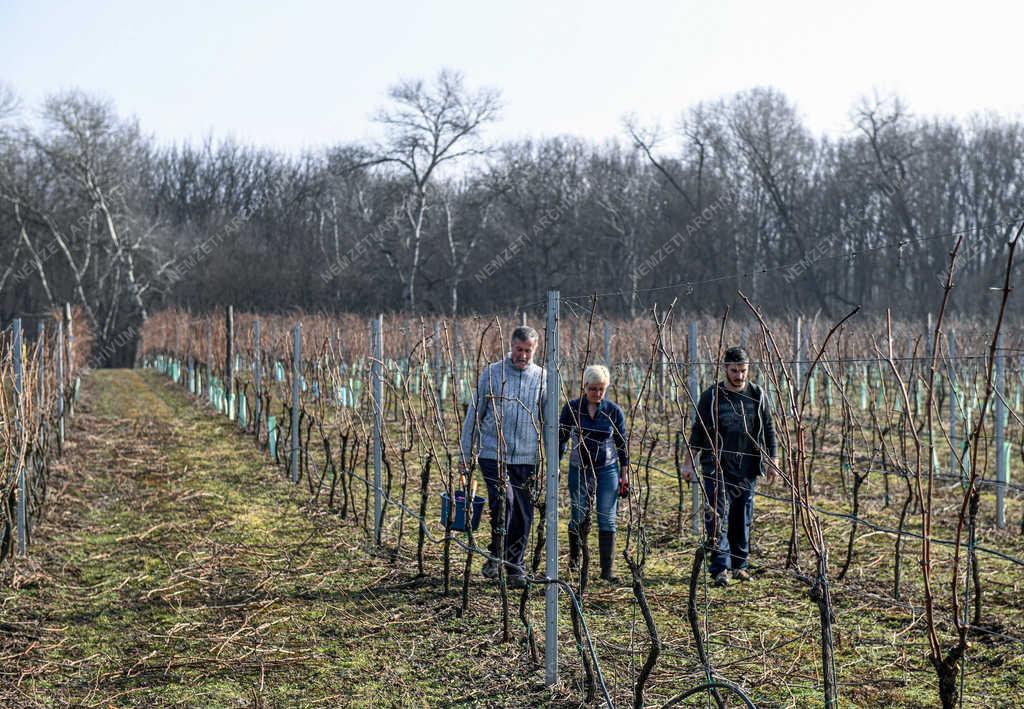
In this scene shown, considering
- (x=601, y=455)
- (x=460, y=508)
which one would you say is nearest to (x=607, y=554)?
(x=601, y=455)

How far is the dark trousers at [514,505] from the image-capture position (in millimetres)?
4461

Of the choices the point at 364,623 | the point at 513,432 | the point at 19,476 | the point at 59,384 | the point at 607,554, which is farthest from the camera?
the point at 59,384

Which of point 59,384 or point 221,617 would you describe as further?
point 59,384

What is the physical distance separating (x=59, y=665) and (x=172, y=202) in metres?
45.7

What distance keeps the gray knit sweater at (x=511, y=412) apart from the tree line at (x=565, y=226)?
2587 cm

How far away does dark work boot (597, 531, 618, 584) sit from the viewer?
475cm

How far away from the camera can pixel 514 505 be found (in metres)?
4.55

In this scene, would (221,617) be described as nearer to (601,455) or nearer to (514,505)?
(514,505)

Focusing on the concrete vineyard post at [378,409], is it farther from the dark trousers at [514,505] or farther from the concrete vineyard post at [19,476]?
the concrete vineyard post at [19,476]

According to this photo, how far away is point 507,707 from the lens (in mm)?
3297

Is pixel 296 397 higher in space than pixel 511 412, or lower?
lower

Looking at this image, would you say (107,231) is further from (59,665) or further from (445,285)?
(59,665)

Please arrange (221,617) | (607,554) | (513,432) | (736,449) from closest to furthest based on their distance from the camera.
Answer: (221,617), (513,432), (736,449), (607,554)

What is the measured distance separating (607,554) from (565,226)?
31259 millimetres
